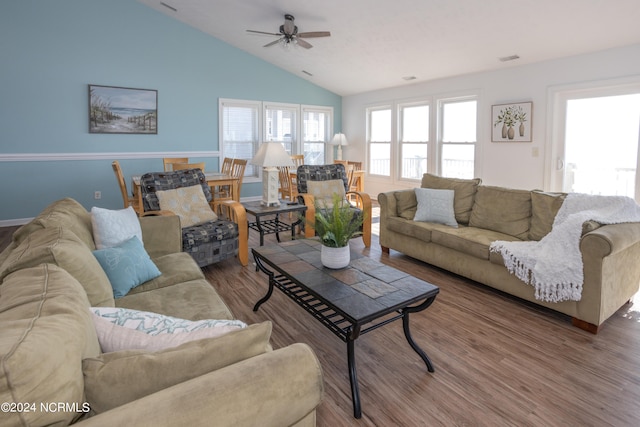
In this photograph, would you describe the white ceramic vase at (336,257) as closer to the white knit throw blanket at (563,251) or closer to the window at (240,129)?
the white knit throw blanket at (563,251)

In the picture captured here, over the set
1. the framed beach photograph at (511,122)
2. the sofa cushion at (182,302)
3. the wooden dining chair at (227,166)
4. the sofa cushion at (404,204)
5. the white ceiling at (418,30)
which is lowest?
the sofa cushion at (182,302)

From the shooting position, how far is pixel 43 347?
2.67 ft

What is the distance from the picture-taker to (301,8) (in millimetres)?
5176

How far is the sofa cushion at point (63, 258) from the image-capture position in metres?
1.45

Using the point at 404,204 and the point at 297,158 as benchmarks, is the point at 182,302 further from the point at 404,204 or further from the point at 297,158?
the point at 297,158

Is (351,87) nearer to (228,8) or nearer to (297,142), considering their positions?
(297,142)

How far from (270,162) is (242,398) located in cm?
330

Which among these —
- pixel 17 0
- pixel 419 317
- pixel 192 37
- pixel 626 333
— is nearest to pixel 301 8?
pixel 192 37

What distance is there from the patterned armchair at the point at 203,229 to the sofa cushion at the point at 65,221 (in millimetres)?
1029

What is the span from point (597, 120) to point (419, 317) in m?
Answer: 3.94

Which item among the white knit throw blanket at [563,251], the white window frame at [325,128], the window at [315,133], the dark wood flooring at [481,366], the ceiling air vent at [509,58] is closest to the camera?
the dark wood flooring at [481,366]

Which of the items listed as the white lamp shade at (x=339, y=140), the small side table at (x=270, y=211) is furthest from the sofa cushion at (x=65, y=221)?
the white lamp shade at (x=339, y=140)

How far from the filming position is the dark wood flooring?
5.96ft

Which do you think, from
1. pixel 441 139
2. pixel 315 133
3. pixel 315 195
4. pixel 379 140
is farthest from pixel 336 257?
pixel 315 133
